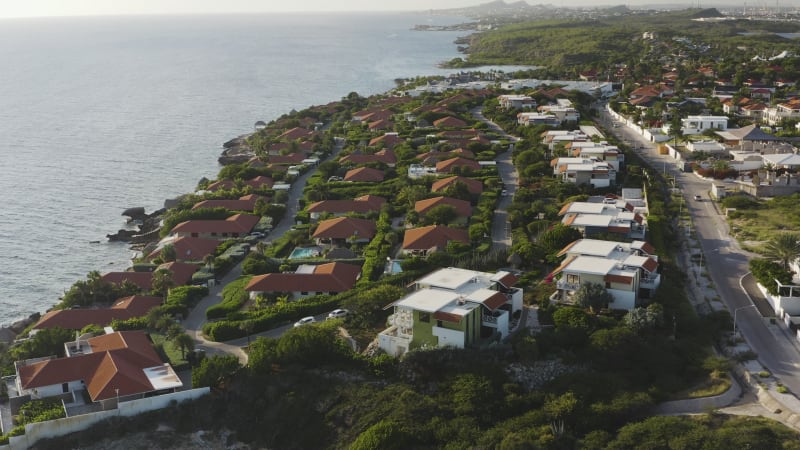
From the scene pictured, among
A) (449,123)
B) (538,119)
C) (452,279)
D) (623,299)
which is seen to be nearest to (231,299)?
(452,279)

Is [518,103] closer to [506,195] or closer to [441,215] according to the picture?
[506,195]

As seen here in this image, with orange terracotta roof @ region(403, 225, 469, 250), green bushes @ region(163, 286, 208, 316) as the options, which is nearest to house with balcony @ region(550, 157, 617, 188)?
orange terracotta roof @ region(403, 225, 469, 250)

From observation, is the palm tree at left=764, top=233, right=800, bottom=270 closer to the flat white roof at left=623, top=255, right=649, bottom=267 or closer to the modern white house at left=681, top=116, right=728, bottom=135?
the flat white roof at left=623, top=255, right=649, bottom=267

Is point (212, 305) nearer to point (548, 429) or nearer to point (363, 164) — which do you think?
point (548, 429)

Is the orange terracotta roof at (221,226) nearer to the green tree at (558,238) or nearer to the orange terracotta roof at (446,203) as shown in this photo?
the orange terracotta roof at (446,203)

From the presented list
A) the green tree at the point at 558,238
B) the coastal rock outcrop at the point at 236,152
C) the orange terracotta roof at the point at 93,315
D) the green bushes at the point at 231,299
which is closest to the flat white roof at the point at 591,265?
the green tree at the point at 558,238
